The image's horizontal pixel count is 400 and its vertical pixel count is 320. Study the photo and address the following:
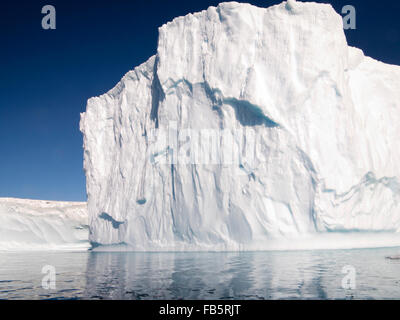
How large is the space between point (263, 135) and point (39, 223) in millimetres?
24060

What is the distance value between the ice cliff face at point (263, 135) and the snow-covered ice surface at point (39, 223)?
11313 millimetres

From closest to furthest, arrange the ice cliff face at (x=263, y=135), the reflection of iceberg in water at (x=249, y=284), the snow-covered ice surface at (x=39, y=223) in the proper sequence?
the reflection of iceberg in water at (x=249, y=284), the ice cliff face at (x=263, y=135), the snow-covered ice surface at (x=39, y=223)

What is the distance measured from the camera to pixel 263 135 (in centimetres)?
2125

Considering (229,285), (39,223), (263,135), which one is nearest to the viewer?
(229,285)

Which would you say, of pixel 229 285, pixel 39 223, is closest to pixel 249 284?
pixel 229 285

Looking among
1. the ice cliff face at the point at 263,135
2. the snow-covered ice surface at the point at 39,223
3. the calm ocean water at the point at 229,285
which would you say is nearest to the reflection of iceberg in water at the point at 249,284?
the calm ocean water at the point at 229,285

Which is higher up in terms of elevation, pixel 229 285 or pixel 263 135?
pixel 263 135

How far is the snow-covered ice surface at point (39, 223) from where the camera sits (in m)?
33.9

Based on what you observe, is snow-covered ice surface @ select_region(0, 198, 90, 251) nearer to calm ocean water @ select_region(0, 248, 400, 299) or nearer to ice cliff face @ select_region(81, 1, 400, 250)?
ice cliff face @ select_region(81, 1, 400, 250)

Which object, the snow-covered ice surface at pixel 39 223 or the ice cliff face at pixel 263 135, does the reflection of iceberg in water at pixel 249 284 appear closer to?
the ice cliff face at pixel 263 135

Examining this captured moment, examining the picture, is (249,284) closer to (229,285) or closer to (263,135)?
(229,285)

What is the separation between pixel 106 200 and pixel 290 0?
18630mm
